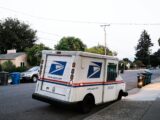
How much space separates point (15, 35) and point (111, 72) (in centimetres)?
5719

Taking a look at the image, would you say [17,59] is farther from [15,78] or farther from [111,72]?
[111,72]

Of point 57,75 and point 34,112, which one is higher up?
point 57,75

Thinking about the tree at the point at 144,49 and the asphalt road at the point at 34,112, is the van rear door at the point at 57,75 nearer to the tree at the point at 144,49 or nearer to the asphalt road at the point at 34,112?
the asphalt road at the point at 34,112

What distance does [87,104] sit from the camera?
9.76 m

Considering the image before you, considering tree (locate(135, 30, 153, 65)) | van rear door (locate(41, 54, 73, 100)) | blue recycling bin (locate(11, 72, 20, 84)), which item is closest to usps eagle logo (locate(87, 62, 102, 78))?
van rear door (locate(41, 54, 73, 100))

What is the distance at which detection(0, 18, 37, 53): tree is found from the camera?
6531cm

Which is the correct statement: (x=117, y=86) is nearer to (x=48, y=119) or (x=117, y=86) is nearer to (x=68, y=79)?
(x=68, y=79)

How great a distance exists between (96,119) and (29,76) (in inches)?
652

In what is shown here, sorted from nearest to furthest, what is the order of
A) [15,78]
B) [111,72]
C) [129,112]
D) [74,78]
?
[74,78]
[129,112]
[111,72]
[15,78]

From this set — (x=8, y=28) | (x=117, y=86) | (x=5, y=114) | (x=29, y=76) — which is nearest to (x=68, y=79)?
(x=5, y=114)

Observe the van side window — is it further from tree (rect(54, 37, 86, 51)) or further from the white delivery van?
tree (rect(54, 37, 86, 51))

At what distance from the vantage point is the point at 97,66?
10148 mm

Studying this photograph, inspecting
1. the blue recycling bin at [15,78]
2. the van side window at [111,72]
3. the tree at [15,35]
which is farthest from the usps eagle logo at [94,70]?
the tree at [15,35]

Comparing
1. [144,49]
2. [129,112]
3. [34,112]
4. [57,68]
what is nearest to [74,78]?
[57,68]
